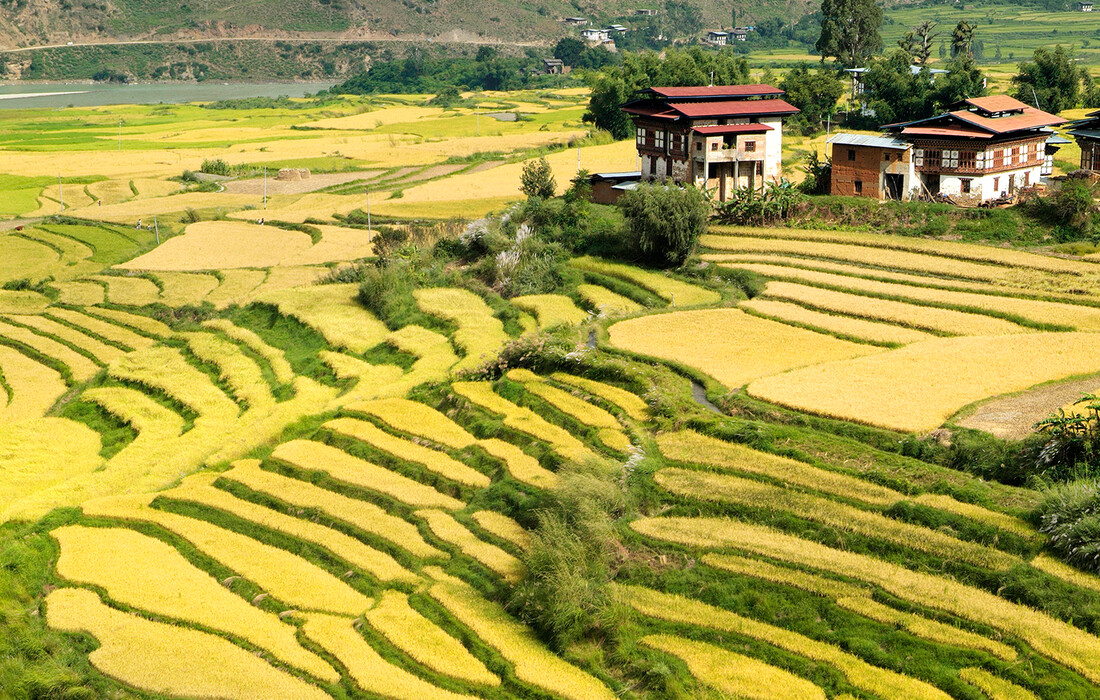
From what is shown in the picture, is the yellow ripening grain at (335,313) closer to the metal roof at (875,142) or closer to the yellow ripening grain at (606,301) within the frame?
the yellow ripening grain at (606,301)

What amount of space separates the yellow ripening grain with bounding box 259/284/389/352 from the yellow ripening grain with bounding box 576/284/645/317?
357 inches

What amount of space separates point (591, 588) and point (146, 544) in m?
13.1

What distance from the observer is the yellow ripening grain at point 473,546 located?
98.3ft

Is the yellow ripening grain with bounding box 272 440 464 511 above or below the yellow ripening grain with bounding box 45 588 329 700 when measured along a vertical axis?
above

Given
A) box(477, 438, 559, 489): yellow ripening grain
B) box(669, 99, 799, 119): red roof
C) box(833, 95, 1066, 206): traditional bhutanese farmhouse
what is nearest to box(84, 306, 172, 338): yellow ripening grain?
box(477, 438, 559, 489): yellow ripening grain

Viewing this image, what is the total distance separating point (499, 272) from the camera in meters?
58.2

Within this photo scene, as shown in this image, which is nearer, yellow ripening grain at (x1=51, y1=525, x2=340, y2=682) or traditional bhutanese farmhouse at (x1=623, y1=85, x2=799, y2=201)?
Result: yellow ripening grain at (x1=51, y1=525, x2=340, y2=682)

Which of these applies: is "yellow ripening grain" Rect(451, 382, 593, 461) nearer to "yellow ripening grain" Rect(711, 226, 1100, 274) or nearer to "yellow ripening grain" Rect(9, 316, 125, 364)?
"yellow ripening grain" Rect(9, 316, 125, 364)

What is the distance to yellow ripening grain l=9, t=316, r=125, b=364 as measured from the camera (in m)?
53.6

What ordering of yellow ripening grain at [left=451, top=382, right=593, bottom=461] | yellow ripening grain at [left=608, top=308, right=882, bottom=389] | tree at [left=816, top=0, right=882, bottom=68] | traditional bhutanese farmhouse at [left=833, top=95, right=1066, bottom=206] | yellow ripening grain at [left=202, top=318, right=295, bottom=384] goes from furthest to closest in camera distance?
1. tree at [left=816, top=0, right=882, bottom=68]
2. traditional bhutanese farmhouse at [left=833, top=95, right=1066, bottom=206]
3. yellow ripening grain at [left=202, top=318, right=295, bottom=384]
4. yellow ripening grain at [left=608, top=308, right=882, bottom=389]
5. yellow ripening grain at [left=451, top=382, right=593, bottom=461]

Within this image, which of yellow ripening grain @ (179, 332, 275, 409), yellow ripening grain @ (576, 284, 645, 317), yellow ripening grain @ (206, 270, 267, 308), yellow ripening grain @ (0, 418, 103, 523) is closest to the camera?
yellow ripening grain @ (0, 418, 103, 523)

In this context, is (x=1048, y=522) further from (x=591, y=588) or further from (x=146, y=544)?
(x=146, y=544)

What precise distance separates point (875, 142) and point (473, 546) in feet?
122

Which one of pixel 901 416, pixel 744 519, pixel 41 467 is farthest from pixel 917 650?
pixel 41 467
